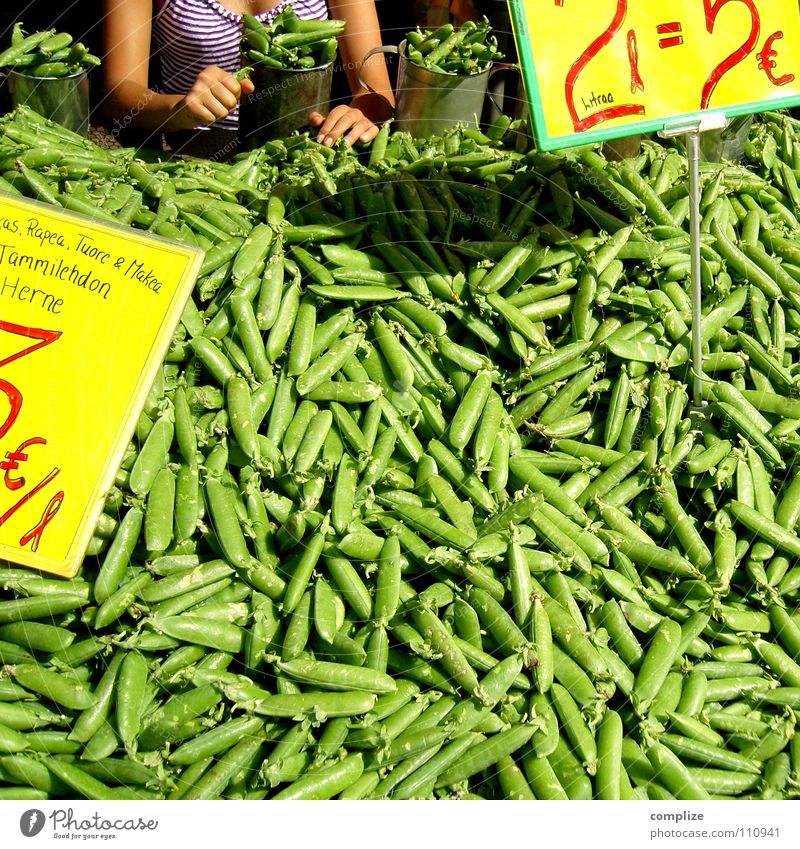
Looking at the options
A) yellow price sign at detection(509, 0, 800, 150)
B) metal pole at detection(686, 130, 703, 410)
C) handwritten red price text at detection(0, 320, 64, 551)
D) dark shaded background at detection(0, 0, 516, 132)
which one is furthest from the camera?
dark shaded background at detection(0, 0, 516, 132)

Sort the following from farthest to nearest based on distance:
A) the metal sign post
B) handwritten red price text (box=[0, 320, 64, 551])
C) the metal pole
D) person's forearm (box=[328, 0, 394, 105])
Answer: person's forearm (box=[328, 0, 394, 105]) < the metal pole < the metal sign post < handwritten red price text (box=[0, 320, 64, 551])

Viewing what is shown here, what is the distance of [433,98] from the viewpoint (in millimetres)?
2963

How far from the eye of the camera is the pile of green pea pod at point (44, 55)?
2840 mm

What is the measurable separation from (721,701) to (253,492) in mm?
1230

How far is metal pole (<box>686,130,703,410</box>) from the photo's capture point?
2291 mm

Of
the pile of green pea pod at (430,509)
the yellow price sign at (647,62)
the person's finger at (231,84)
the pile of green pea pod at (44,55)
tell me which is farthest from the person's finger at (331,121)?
the yellow price sign at (647,62)

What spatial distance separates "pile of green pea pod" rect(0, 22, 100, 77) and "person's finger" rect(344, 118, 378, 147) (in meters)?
0.91

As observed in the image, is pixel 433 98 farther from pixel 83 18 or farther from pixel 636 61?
pixel 83 18

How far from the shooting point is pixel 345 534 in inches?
76.6

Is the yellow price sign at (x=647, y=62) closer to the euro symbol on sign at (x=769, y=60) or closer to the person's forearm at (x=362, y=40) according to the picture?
the euro symbol on sign at (x=769, y=60)

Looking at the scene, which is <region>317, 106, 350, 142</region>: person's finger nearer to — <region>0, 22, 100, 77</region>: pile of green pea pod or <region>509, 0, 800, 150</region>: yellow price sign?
<region>0, 22, 100, 77</region>: pile of green pea pod

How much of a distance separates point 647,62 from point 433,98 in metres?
1.00

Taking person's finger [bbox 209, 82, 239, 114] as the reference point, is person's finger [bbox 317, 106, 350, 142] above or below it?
below

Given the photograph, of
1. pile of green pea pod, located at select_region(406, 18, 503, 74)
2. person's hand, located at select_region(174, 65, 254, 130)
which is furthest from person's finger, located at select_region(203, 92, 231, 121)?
pile of green pea pod, located at select_region(406, 18, 503, 74)
